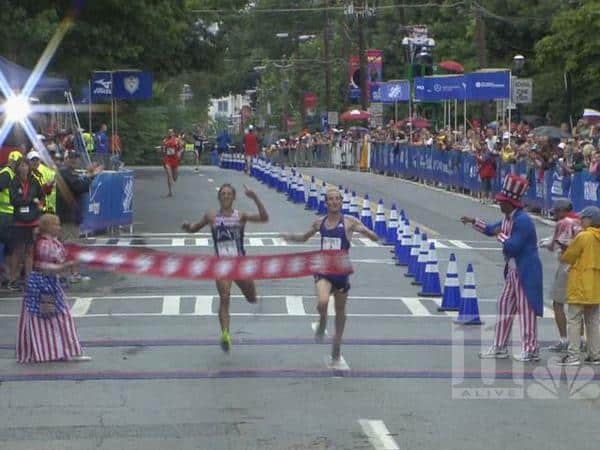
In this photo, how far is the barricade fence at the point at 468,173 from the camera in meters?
28.6

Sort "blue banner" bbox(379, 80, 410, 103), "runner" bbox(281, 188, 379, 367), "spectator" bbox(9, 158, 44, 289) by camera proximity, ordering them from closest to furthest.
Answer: "runner" bbox(281, 188, 379, 367), "spectator" bbox(9, 158, 44, 289), "blue banner" bbox(379, 80, 410, 103)

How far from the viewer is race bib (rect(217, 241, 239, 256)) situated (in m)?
14.1

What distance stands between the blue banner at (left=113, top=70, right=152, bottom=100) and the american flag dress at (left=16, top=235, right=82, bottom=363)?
28.6 m

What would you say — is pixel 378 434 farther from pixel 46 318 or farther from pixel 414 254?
pixel 414 254

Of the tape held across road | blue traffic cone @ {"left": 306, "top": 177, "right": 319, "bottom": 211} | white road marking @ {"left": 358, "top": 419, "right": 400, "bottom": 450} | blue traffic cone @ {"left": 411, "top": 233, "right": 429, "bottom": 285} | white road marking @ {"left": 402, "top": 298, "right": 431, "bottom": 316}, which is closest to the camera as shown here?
white road marking @ {"left": 358, "top": 419, "right": 400, "bottom": 450}

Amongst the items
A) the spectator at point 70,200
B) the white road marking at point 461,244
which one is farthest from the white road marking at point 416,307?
the white road marking at point 461,244

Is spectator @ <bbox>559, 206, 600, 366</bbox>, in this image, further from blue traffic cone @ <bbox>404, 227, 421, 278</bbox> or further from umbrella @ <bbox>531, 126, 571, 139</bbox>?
umbrella @ <bbox>531, 126, 571, 139</bbox>

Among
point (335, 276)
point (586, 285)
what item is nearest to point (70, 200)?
point (335, 276)

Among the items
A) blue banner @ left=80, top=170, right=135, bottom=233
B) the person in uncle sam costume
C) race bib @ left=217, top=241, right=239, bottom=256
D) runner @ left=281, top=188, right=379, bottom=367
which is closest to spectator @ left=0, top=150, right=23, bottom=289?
blue banner @ left=80, top=170, right=135, bottom=233

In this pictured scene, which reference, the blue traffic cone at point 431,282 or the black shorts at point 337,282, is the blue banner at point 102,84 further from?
the black shorts at point 337,282

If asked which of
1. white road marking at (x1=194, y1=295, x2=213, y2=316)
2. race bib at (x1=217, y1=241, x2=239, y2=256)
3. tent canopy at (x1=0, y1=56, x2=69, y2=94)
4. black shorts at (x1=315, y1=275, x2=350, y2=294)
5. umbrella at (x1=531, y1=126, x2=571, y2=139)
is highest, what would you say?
tent canopy at (x1=0, y1=56, x2=69, y2=94)

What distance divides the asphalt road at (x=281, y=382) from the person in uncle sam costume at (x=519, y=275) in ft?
0.90

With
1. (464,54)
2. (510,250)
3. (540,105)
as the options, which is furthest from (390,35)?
(510,250)

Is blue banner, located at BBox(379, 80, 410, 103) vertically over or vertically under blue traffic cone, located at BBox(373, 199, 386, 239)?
over
